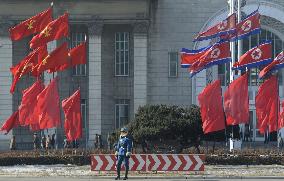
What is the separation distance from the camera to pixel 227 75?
2179 inches

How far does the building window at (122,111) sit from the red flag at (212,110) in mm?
24442

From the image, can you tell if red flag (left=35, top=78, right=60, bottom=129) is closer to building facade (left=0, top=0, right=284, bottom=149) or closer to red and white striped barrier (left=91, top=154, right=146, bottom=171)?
red and white striped barrier (left=91, top=154, right=146, bottom=171)

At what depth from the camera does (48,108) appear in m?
31.6

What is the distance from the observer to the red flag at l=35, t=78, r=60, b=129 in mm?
31375

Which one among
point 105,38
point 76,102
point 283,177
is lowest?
point 283,177

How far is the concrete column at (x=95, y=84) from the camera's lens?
5344 centimetres

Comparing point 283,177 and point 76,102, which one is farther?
point 76,102

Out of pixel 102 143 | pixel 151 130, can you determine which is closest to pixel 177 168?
pixel 151 130

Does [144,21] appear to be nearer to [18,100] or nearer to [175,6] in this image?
[175,6]

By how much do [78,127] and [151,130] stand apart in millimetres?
3170

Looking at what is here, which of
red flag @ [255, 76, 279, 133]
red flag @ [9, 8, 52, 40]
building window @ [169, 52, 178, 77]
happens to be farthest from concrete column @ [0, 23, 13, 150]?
red flag @ [255, 76, 279, 133]

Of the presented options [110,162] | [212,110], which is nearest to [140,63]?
[212,110]

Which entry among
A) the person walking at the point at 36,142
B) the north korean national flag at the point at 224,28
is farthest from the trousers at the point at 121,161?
the person walking at the point at 36,142

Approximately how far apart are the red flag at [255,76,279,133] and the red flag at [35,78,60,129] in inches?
345
